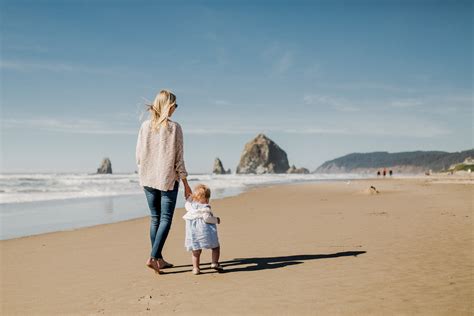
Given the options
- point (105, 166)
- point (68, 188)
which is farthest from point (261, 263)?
point (105, 166)

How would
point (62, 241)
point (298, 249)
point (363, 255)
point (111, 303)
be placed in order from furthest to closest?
point (62, 241) → point (298, 249) → point (363, 255) → point (111, 303)

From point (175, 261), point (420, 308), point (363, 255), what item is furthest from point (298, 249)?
point (420, 308)

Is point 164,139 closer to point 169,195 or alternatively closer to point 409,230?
point 169,195

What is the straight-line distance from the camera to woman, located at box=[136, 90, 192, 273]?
577cm

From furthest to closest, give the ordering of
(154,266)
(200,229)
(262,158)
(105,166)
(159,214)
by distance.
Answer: (262,158) → (105,166) → (159,214) → (200,229) → (154,266)

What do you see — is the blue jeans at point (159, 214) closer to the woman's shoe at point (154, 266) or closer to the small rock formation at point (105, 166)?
the woman's shoe at point (154, 266)

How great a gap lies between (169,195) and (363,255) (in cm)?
311

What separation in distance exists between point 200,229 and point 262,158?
17777cm

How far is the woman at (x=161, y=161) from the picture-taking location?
577 centimetres

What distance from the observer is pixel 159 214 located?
19.6ft

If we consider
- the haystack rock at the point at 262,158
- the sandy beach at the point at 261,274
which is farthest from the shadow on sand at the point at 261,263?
the haystack rock at the point at 262,158

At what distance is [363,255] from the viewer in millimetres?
6457

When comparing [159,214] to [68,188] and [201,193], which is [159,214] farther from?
[68,188]

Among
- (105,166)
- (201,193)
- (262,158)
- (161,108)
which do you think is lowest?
(201,193)
